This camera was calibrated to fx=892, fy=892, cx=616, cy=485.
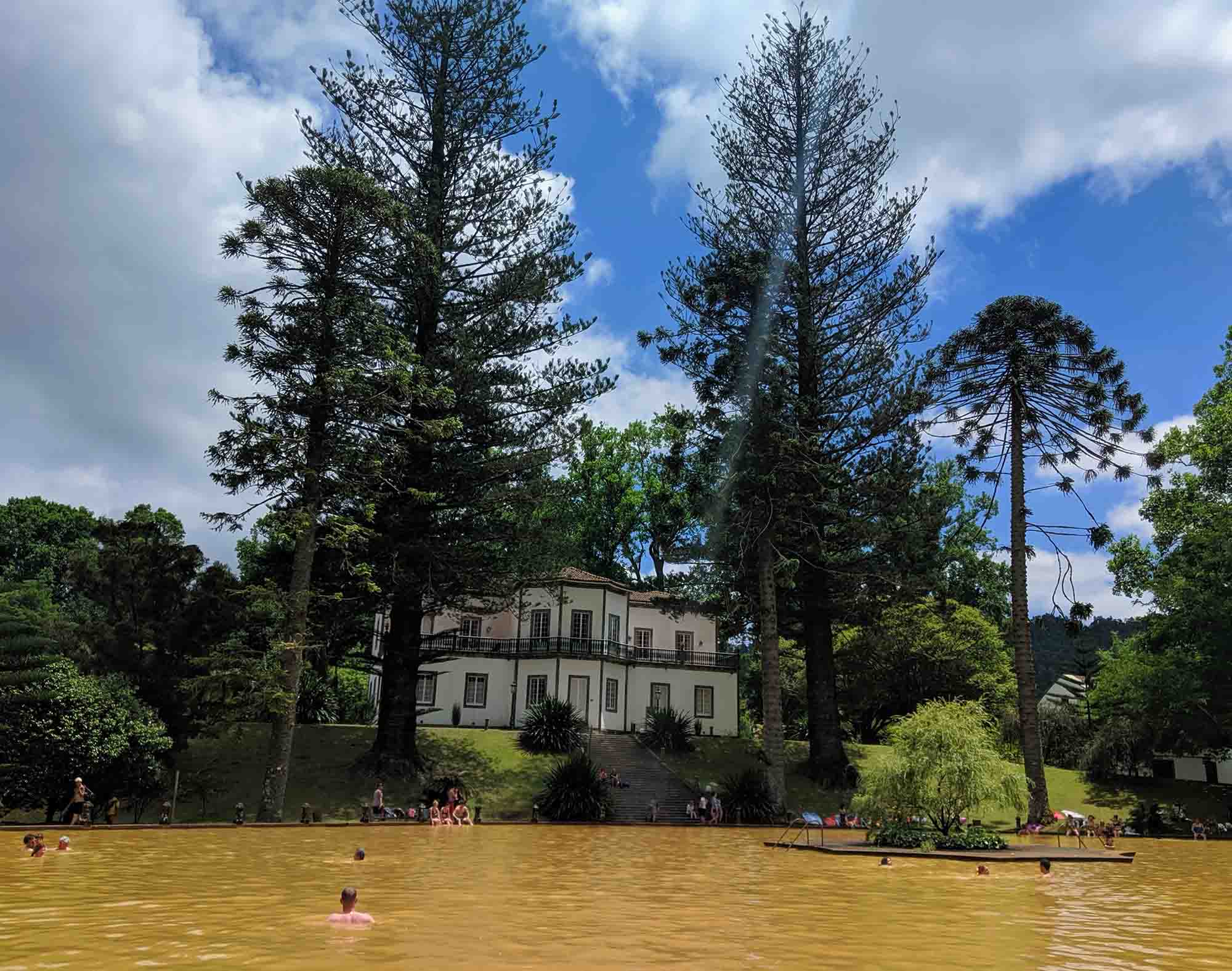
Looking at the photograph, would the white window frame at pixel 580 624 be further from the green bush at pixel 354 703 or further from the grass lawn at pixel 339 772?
the green bush at pixel 354 703

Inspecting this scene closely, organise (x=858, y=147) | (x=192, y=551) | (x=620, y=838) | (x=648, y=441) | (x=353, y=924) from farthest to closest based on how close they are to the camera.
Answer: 1. (x=648, y=441)
2. (x=858, y=147)
3. (x=192, y=551)
4. (x=620, y=838)
5. (x=353, y=924)

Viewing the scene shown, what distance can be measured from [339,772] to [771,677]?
50.9 feet

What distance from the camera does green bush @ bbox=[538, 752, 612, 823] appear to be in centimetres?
2923

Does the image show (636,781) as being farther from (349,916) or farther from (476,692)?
(349,916)

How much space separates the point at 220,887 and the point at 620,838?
13.4 meters

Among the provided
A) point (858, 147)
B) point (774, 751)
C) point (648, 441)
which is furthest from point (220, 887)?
point (648, 441)

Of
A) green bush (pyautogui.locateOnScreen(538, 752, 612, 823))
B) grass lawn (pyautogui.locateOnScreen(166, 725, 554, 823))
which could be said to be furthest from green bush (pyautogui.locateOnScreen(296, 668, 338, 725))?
green bush (pyautogui.locateOnScreen(538, 752, 612, 823))

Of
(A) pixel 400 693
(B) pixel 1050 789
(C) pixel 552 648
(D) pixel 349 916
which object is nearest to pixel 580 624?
(C) pixel 552 648

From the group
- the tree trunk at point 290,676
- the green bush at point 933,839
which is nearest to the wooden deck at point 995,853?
the green bush at point 933,839

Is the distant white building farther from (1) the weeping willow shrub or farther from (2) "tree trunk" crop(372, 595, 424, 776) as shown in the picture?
(2) "tree trunk" crop(372, 595, 424, 776)

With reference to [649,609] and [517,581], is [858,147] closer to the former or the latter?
[517,581]

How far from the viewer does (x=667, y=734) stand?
4038 centimetres

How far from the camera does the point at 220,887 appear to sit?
37.4 feet

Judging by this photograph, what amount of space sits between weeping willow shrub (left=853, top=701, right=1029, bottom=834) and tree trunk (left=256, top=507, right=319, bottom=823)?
15.9 metres
